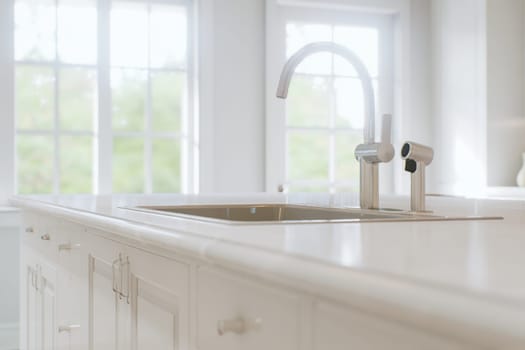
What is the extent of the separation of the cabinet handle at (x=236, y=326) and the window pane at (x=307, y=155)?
11.3ft

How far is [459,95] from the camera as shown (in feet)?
13.7

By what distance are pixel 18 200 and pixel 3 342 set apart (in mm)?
1781

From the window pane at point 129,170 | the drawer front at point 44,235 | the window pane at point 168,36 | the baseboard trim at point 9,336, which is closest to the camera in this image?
the drawer front at point 44,235

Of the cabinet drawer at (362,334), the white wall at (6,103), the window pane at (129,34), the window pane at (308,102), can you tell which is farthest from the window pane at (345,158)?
the cabinet drawer at (362,334)

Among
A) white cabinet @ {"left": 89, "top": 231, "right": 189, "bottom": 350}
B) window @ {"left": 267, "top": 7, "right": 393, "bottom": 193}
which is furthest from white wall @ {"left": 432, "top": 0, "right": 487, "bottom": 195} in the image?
white cabinet @ {"left": 89, "top": 231, "right": 189, "bottom": 350}

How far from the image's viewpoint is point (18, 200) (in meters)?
2.14

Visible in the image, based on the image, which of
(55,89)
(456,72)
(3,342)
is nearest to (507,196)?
(456,72)

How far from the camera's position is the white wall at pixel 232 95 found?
3.98 m

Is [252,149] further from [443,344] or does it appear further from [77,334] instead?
[443,344]

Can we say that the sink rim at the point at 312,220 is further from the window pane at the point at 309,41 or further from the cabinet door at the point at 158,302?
the window pane at the point at 309,41

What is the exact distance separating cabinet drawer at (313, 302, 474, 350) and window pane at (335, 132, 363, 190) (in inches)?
149

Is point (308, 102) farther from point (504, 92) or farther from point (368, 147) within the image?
point (368, 147)

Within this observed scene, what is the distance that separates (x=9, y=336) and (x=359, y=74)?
2852 mm

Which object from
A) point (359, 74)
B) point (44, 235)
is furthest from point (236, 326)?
point (44, 235)
